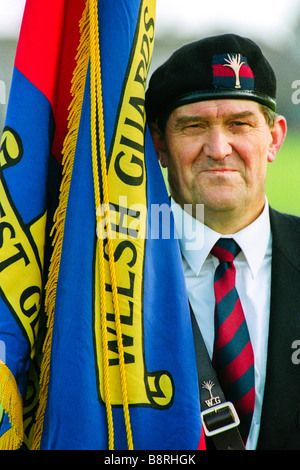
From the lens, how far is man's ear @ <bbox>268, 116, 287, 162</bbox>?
5.42 ft

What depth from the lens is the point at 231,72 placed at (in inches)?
57.3

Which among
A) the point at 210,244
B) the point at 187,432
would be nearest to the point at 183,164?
the point at 210,244

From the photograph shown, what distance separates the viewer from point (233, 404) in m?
1.38

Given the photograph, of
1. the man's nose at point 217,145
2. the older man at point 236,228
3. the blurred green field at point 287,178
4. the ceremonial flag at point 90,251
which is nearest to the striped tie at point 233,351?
the older man at point 236,228

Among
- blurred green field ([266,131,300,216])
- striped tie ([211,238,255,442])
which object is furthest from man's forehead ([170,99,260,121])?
blurred green field ([266,131,300,216])

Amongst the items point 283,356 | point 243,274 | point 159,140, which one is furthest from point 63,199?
point 283,356

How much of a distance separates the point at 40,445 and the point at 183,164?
828mm

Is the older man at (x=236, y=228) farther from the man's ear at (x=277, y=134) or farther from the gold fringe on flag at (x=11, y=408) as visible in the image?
the gold fringe on flag at (x=11, y=408)

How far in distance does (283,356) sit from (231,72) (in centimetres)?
76

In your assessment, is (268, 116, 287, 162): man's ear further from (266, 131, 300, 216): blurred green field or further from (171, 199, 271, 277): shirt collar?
(266, 131, 300, 216): blurred green field

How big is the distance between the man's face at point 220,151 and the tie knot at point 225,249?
0.09m

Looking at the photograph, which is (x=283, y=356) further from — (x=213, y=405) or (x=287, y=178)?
(x=287, y=178)

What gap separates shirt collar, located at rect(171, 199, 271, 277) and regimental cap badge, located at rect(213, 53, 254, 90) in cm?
38
